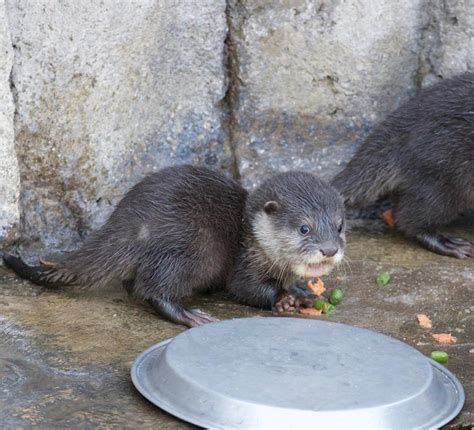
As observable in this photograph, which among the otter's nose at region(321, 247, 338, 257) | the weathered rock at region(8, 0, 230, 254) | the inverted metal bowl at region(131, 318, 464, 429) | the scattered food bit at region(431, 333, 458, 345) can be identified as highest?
the weathered rock at region(8, 0, 230, 254)

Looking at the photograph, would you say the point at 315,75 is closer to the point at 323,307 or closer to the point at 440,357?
the point at 323,307

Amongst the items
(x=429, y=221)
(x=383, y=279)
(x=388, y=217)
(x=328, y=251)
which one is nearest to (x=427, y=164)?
(x=429, y=221)

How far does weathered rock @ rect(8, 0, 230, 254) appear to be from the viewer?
395 centimetres

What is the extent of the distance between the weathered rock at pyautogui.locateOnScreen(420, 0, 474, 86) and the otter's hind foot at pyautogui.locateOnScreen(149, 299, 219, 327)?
5.89 feet

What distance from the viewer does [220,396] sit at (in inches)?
108

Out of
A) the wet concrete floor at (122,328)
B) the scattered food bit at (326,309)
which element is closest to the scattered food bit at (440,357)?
the wet concrete floor at (122,328)

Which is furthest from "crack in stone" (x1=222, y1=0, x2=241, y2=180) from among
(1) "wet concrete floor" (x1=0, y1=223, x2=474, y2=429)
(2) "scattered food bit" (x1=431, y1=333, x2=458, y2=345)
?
(2) "scattered food bit" (x1=431, y1=333, x2=458, y2=345)

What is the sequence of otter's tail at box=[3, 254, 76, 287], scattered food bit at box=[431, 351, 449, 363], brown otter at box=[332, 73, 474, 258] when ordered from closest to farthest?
scattered food bit at box=[431, 351, 449, 363], otter's tail at box=[3, 254, 76, 287], brown otter at box=[332, 73, 474, 258]

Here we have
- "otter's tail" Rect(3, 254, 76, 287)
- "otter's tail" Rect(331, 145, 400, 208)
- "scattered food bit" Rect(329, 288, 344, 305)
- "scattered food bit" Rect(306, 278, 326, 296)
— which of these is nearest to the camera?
"otter's tail" Rect(3, 254, 76, 287)

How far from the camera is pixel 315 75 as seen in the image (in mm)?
4699

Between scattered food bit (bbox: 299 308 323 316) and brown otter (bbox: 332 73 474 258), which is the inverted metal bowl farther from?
brown otter (bbox: 332 73 474 258)

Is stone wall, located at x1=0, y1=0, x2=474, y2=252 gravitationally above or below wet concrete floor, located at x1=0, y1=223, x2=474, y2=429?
above

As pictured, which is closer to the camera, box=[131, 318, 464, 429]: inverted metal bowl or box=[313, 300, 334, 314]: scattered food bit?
box=[131, 318, 464, 429]: inverted metal bowl

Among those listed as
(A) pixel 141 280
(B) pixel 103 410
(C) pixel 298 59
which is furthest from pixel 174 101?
(B) pixel 103 410
